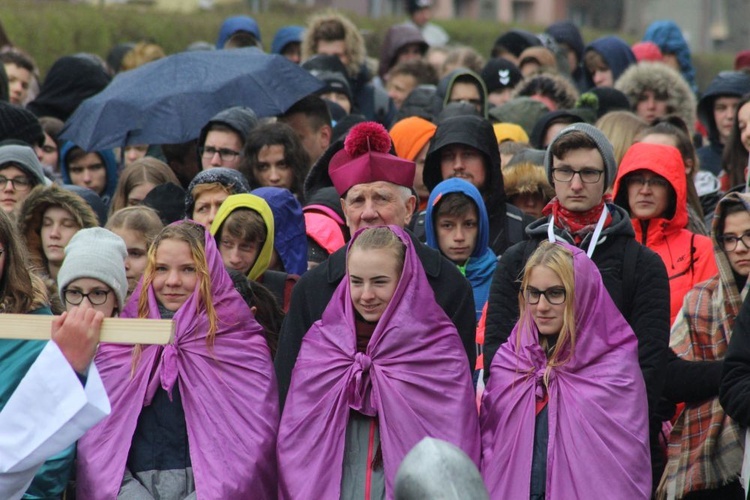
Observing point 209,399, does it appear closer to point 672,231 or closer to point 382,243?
point 382,243

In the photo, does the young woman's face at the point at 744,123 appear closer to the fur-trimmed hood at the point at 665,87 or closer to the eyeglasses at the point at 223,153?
the fur-trimmed hood at the point at 665,87

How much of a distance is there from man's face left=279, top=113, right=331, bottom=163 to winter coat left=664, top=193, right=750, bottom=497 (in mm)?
3676

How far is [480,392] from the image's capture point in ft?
22.7

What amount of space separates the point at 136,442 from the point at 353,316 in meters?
1.07

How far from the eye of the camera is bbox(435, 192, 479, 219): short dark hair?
7.95 m

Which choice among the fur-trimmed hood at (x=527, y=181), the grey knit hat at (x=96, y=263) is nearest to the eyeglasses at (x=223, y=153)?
the fur-trimmed hood at (x=527, y=181)

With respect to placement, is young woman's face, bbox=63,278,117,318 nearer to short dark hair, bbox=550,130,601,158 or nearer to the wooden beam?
the wooden beam

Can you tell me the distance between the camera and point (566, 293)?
6.42 metres

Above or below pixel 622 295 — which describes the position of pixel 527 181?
above

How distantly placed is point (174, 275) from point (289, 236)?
139cm

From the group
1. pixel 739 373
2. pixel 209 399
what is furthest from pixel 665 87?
pixel 209 399

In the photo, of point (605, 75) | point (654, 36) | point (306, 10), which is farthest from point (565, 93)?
point (306, 10)

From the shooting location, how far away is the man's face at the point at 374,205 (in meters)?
7.25

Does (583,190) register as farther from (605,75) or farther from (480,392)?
(605,75)
